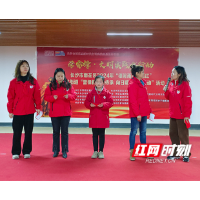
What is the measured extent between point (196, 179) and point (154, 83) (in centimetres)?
381

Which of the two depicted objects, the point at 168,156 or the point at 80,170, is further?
the point at 168,156

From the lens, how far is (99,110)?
3.05m

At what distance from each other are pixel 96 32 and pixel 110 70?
63.7 inches

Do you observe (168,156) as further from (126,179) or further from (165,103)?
(165,103)

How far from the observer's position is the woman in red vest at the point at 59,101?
3053 mm

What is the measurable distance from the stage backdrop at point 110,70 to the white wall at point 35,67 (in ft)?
0.55

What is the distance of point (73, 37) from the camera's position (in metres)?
4.86

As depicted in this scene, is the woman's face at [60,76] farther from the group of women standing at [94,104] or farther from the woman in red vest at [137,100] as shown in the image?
the woman in red vest at [137,100]

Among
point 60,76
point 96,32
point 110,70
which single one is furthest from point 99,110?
point 110,70

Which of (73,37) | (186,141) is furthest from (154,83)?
(186,141)

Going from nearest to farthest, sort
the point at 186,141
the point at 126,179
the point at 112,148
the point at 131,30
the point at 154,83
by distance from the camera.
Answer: the point at 126,179 → the point at 186,141 → the point at 112,148 → the point at 131,30 → the point at 154,83

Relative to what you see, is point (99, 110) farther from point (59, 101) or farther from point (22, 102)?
point (22, 102)

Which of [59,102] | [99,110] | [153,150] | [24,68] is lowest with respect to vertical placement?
[153,150]

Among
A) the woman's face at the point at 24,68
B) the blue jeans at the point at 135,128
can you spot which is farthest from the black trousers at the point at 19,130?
the blue jeans at the point at 135,128
